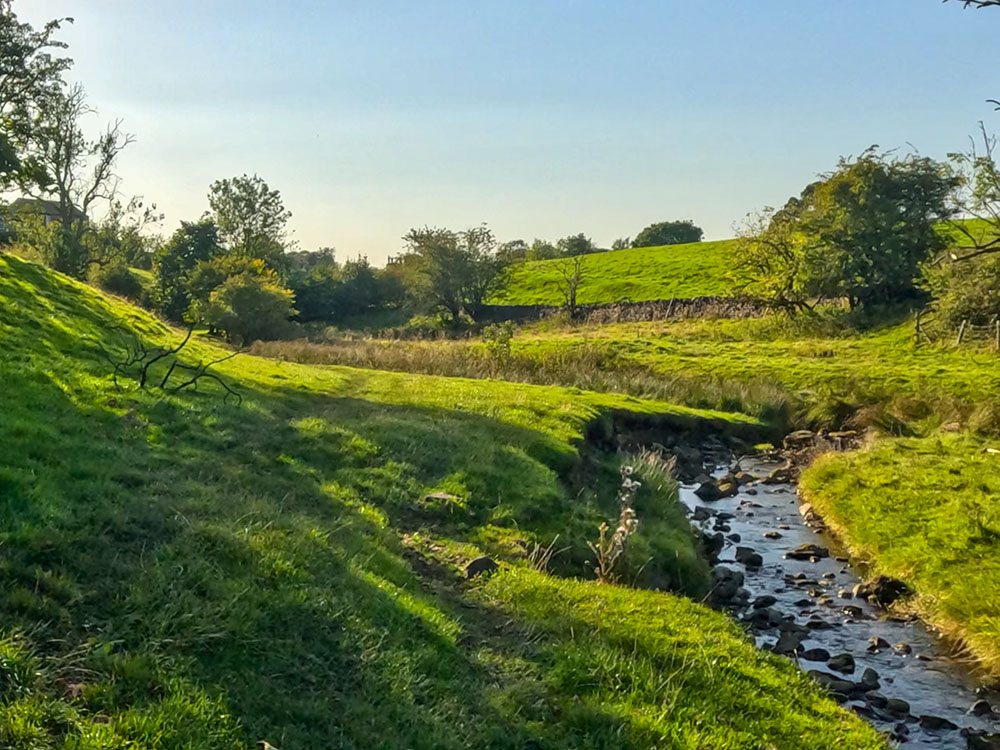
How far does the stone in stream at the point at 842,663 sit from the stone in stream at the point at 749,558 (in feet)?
13.4

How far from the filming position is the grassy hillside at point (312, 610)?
5117 mm

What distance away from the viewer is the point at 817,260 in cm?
4384

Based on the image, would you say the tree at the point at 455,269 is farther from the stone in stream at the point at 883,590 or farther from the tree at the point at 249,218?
the stone in stream at the point at 883,590

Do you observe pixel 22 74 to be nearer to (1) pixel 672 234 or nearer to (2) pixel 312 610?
(2) pixel 312 610

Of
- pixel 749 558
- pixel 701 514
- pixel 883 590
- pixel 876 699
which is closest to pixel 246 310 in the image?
pixel 701 514

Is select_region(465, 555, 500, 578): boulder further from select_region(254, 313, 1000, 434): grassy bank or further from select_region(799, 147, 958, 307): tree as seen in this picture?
select_region(799, 147, 958, 307): tree

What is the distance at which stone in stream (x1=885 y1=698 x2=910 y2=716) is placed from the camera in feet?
29.8

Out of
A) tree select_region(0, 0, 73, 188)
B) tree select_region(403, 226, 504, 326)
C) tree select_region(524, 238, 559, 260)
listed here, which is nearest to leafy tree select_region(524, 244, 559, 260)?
tree select_region(524, 238, 559, 260)

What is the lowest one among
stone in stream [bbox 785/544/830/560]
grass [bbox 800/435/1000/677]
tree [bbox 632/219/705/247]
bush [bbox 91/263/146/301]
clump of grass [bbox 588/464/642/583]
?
stone in stream [bbox 785/544/830/560]

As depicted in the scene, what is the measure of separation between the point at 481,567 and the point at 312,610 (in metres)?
3.46

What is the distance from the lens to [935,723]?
8.87 m

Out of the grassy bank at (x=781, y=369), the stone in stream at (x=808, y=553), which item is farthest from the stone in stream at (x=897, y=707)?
the grassy bank at (x=781, y=369)

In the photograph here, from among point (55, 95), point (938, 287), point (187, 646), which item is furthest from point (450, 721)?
point (55, 95)

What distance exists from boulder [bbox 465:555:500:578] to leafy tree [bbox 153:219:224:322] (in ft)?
152
